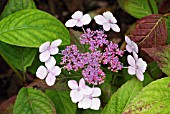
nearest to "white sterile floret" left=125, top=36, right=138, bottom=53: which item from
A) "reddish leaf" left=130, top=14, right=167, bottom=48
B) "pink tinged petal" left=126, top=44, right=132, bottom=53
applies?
"pink tinged petal" left=126, top=44, right=132, bottom=53

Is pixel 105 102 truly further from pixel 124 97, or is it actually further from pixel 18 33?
pixel 18 33

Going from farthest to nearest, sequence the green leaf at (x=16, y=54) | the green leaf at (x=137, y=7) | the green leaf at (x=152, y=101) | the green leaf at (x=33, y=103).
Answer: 1. the green leaf at (x=137, y=7)
2. the green leaf at (x=16, y=54)
3. the green leaf at (x=33, y=103)
4. the green leaf at (x=152, y=101)

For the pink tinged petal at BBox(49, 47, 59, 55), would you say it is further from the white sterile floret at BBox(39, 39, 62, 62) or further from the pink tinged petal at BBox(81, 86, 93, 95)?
the pink tinged petal at BBox(81, 86, 93, 95)

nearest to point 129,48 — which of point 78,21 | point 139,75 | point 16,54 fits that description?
point 139,75

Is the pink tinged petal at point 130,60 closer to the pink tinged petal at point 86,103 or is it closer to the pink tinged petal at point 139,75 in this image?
the pink tinged petal at point 139,75

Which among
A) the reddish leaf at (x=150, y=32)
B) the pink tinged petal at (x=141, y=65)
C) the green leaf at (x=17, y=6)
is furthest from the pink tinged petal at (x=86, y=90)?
the green leaf at (x=17, y=6)

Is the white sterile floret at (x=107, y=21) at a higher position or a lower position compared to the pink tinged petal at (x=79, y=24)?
lower
